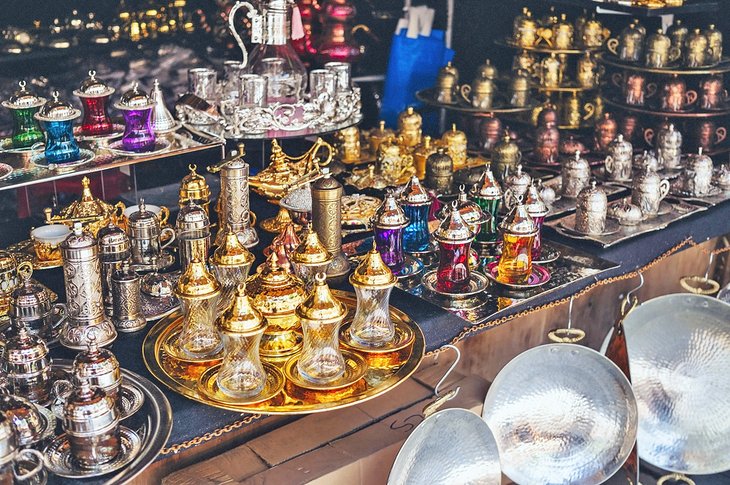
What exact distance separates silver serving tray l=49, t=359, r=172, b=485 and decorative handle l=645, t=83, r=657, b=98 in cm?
215

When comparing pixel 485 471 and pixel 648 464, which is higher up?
pixel 485 471

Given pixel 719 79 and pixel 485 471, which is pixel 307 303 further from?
pixel 719 79

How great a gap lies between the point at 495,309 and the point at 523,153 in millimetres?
1247

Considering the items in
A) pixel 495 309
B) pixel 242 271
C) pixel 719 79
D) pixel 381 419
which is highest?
pixel 719 79

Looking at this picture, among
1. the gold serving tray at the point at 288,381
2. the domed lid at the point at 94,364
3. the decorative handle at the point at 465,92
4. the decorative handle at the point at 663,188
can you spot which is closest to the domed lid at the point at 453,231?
the gold serving tray at the point at 288,381

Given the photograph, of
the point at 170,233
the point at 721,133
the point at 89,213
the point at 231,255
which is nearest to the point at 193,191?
the point at 170,233

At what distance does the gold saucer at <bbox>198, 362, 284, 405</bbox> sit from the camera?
1.42 meters

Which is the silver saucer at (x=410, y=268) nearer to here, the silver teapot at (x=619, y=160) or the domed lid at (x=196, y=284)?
the domed lid at (x=196, y=284)

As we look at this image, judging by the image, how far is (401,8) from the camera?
342cm

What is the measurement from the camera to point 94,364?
1.34m

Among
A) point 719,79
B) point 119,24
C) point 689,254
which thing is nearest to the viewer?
point 689,254

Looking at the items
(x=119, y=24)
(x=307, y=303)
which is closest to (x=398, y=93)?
(x=119, y=24)

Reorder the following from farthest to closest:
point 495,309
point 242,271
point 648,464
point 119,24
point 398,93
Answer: point 398,93 < point 119,24 < point 648,464 < point 495,309 < point 242,271

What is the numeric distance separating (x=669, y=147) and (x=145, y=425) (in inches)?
78.6
